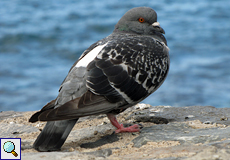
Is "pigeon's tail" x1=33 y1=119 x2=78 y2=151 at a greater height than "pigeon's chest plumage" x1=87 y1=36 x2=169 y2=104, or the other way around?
"pigeon's chest plumage" x1=87 y1=36 x2=169 y2=104

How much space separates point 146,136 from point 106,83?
894 millimetres

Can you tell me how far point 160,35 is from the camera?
6.06 metres

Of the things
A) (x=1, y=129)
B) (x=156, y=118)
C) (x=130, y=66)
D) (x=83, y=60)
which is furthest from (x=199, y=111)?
(x=1, y=129)

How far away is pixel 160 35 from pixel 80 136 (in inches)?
91.3

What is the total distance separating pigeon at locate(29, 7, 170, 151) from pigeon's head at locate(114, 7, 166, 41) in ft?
1.02

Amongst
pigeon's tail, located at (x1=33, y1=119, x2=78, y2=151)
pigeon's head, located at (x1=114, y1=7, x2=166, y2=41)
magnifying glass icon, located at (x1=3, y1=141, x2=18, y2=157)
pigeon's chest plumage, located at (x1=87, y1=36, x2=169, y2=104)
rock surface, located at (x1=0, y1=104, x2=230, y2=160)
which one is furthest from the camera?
pigeon's head, located at (x1=114, y1=7, x2=166, y2=41)

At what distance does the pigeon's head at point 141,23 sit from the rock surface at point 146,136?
147 centimetres

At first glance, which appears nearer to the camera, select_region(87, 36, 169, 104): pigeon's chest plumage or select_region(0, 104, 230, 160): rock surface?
select_region(0, 104, 230, 160): rock surface

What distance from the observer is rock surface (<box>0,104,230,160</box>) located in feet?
12.1

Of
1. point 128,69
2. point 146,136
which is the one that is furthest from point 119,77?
point 146,136

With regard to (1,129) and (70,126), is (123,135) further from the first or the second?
(1,129)

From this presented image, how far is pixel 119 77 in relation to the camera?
4.76 metres

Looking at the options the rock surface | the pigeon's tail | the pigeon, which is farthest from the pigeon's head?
the pigeon's tail

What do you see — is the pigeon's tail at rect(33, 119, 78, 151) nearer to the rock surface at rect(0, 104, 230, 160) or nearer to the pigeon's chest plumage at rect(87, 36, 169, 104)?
the rock surface at rect(0, 104, 230, 160)
